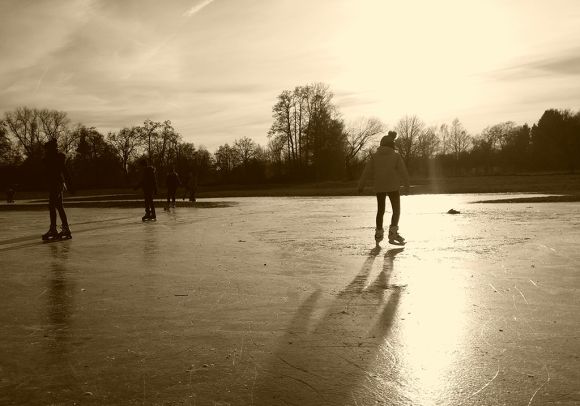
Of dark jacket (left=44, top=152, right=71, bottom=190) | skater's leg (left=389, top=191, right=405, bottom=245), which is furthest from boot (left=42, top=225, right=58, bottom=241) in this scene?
skater's leg (left=389, top=191, right=405, bottom=245)

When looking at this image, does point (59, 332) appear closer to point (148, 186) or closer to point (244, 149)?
point (148, 186)

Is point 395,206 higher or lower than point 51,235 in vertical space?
higher

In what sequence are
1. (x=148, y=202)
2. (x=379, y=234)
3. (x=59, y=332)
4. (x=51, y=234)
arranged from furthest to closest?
(x=148, y=202) → (x=51, y=234) → (x=379, y=234) → (x=59, y=332)

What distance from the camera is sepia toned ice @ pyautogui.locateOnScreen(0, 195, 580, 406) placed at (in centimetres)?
289

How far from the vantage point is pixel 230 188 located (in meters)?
59.2

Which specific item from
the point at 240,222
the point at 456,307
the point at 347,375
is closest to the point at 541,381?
the point at 347,375

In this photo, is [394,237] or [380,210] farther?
[380,210]

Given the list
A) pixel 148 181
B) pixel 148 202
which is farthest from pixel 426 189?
pixel 148 202

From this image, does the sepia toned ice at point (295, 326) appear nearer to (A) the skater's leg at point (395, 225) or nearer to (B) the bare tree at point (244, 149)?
(A) the skater's leg at point (395, 225)

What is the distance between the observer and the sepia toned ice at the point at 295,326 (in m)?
2.89

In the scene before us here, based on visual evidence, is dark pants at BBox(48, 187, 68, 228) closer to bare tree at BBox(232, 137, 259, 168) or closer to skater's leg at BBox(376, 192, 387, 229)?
skater's leg at BBox(376, 192, 387, 229)

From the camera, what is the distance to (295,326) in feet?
13.6

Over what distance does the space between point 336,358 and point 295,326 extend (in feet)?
2.66

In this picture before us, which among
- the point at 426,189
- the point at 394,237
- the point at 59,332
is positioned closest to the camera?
the point at 59,332
